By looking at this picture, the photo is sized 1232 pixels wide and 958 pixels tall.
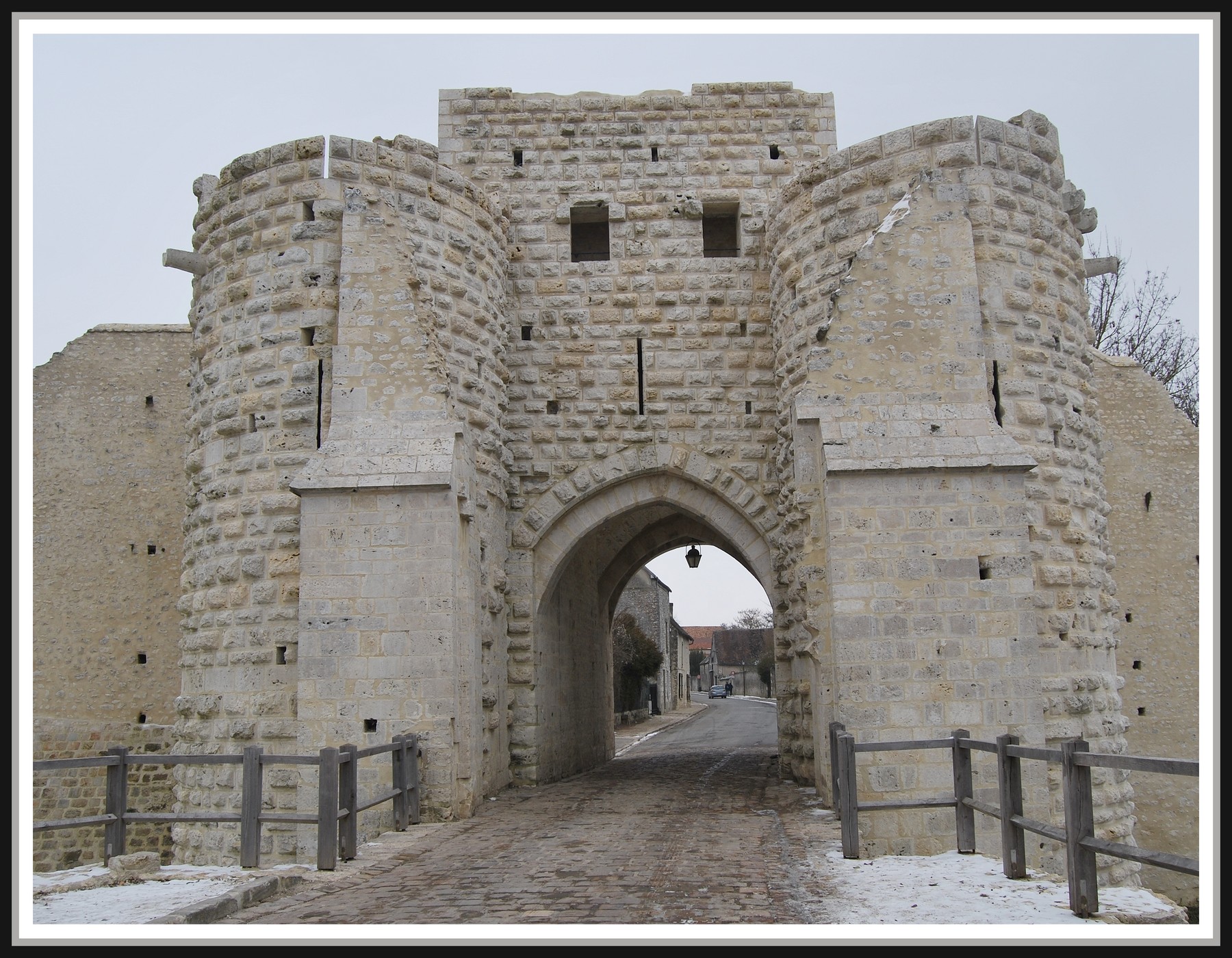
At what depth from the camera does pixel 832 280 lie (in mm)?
10367

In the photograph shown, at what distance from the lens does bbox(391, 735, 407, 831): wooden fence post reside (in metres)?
8.44

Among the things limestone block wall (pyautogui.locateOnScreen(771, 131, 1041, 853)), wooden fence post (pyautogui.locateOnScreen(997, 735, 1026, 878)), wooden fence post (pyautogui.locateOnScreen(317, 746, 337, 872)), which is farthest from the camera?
limestone block wall (pyautogui.locateOnScreen(771, 131, 1041, 853))

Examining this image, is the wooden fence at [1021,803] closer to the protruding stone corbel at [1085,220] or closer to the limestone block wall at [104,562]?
the protruding stone corbel at [1085,220]

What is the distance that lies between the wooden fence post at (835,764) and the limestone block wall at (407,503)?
3139 mm

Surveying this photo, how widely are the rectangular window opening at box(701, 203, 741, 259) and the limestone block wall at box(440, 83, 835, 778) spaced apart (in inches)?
5.9

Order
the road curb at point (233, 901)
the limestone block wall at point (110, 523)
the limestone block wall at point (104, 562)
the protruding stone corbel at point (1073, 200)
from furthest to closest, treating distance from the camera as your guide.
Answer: the limestone block wall at point (110, 523) < the limestone block wall at point (104, 562) < the protruding stone corbel at point (1073, 200) < the road curb at point (233, 901)

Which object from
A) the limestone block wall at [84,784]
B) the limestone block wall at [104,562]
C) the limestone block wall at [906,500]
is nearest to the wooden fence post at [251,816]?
the limestone block wall at [906,500]

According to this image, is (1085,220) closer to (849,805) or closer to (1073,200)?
(1073,200)

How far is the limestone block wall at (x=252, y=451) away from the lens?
9461mm

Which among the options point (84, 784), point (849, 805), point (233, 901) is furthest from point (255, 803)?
point (84, 784)

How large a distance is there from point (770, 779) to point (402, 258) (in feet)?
23.1

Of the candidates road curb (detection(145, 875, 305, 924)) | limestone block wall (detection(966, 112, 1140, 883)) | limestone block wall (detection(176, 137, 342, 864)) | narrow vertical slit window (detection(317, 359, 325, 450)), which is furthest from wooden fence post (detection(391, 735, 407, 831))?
limestone block wall (detection(966, 112, 1140, 883))

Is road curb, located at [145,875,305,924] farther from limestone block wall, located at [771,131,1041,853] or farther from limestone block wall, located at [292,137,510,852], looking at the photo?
limestone block wall, located at [771,131,1041,853]

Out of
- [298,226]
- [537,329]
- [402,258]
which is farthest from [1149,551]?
[298,226]
